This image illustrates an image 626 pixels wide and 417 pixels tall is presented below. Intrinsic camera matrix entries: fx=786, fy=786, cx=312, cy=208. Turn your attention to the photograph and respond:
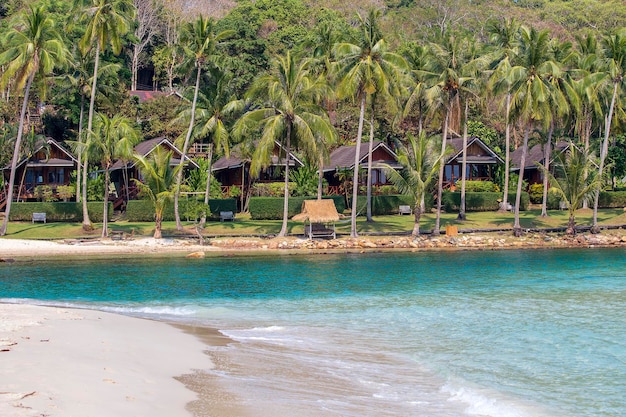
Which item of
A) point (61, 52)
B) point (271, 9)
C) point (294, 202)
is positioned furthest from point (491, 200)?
point (271, 9)

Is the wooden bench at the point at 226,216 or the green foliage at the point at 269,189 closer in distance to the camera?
the wooden bench at the point at 226,216

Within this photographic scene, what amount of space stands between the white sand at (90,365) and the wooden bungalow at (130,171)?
4006 cm

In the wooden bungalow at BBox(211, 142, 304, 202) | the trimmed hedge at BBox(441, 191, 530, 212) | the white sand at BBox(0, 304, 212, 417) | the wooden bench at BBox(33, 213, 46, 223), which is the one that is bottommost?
the white sand at BBox(0, 304, 212, 417)

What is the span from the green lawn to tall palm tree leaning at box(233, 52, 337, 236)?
645cm

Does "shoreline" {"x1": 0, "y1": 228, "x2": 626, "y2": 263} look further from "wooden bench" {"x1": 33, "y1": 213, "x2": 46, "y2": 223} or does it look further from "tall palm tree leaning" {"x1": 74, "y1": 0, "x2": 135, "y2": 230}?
"wooden bench" {"x1": 33, "y1": 213, "x2": 46, "y2": 223}

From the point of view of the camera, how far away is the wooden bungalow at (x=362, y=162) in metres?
64.5

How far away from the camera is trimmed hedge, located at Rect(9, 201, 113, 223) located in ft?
182

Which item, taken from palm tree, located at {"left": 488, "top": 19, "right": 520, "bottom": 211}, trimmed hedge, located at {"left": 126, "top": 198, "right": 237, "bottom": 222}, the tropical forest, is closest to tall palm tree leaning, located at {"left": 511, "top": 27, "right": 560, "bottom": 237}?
the tropical forest

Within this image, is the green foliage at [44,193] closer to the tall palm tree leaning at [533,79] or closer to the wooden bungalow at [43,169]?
the wooden bungalow at [43,169]

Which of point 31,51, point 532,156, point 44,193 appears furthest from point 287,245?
point 532,156

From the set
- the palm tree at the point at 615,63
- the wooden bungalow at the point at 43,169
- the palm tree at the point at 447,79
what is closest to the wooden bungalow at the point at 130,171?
the wooden bungalow at the point at 43,169

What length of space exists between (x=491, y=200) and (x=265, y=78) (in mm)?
24838

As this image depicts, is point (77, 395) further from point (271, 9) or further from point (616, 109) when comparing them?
point (271, 9)

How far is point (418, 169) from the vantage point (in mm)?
51438
